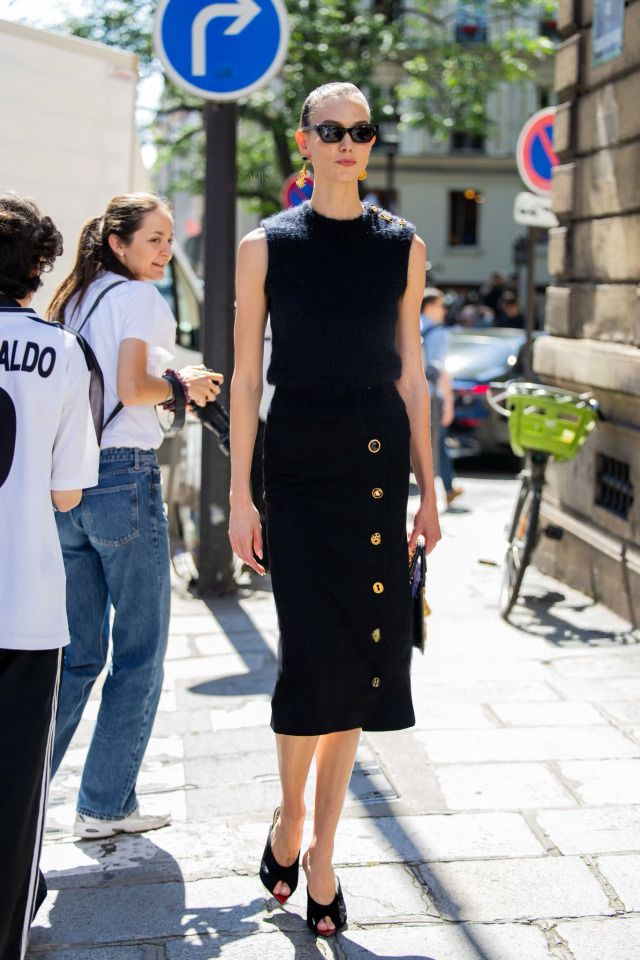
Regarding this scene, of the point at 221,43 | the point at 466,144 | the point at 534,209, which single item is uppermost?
the point at 466,144

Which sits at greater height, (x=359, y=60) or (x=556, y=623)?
(x=359, y=60)

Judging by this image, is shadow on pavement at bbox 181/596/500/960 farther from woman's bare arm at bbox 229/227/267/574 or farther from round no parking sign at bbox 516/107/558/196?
round no parking sign at bbox 516/107/558/196

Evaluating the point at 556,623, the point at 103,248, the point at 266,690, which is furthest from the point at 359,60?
the point at 103,248

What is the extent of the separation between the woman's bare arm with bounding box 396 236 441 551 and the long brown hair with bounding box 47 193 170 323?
3.11ft

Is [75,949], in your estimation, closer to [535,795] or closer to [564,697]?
[535,795]

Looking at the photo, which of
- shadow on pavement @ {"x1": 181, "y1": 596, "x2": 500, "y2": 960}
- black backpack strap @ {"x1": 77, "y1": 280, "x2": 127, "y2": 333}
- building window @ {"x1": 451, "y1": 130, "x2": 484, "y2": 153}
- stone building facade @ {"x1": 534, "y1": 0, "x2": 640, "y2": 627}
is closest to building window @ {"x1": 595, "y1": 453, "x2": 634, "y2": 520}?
stone building facade @ {"x1": 534, "y1": 0, "x2": 640, "y2": 627}

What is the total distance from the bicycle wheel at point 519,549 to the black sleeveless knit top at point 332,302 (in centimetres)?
373

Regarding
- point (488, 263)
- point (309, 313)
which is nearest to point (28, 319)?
point (309, 313)

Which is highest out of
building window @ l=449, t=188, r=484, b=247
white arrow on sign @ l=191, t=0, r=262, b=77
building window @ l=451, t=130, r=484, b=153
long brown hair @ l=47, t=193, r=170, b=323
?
building window @ l=451, t=130, r=484, b=153

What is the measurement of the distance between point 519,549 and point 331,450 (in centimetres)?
386

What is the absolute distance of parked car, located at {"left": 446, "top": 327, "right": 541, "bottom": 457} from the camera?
47.6 feet

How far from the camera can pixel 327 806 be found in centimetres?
344

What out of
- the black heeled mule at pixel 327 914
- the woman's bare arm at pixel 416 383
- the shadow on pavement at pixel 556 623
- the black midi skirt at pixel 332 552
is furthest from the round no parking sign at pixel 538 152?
the black heeled mule at pixel 327 914

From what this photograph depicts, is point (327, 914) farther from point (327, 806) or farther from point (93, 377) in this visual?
point (93, 377)
